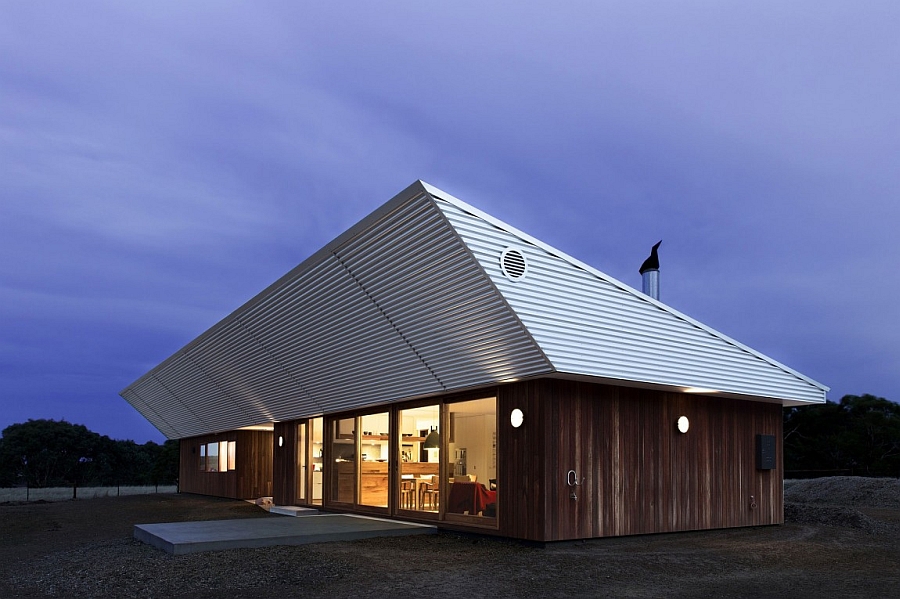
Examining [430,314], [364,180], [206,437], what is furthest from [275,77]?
[364,180]

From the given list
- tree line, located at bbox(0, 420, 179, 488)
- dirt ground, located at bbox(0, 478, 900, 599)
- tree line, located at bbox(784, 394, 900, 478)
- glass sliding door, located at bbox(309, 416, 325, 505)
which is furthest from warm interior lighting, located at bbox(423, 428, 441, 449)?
tree line, located at bbox(0, 420, 179, 488)

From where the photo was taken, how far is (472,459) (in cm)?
1309

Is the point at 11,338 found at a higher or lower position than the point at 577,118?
lower

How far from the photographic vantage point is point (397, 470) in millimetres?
14508

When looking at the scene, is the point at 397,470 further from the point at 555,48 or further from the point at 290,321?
the point at 555,48

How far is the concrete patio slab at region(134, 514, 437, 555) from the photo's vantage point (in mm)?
10632

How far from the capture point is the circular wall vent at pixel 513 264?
994 centimetres

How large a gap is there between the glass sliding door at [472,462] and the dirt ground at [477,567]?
523mm

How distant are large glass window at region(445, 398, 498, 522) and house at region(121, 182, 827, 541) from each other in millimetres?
→ 36

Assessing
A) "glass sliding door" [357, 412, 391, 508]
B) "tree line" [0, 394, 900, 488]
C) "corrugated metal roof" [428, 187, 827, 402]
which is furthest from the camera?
"tree line" [0, 394, 900, 488]

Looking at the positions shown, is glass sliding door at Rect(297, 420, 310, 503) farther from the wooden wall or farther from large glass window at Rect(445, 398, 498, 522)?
large glass window at Rect(445, 398, 498, 522)

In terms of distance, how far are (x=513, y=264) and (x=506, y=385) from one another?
2.56 m

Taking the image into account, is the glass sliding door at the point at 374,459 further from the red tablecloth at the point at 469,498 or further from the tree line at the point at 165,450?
the tree line at the point at 165,450

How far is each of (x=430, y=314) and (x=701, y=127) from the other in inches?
2844
